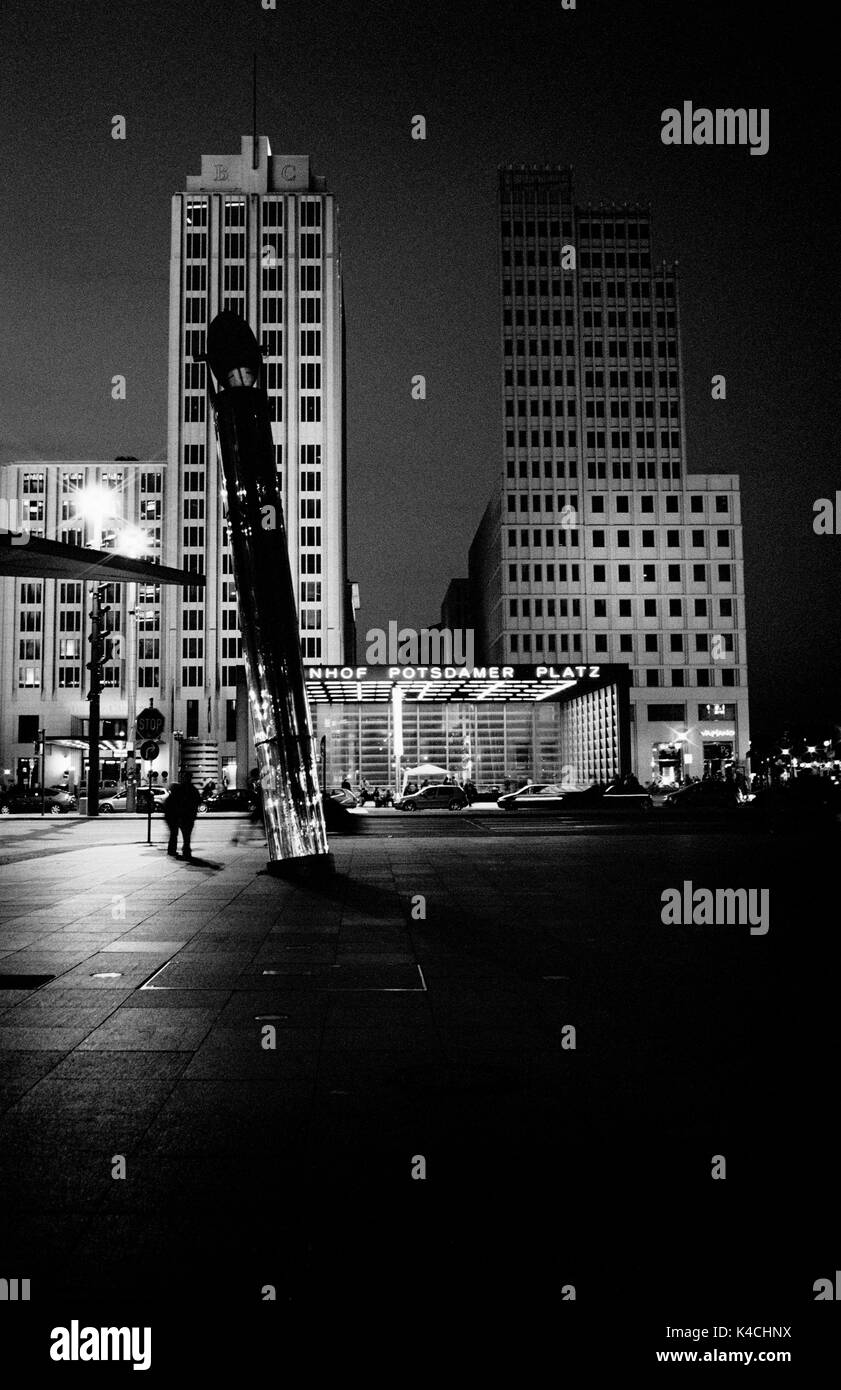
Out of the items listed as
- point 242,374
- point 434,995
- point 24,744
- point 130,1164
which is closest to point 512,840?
point 242,374

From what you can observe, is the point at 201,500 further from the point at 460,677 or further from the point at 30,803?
the point at 460,677

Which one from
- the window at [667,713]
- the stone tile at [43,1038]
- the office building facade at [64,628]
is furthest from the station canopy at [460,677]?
the office building facade at [64,628]

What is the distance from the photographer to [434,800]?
50.7m

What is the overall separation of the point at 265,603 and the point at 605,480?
271 feet

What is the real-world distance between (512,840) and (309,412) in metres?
88.4

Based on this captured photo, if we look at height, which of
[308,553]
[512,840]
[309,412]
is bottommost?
[512,840]

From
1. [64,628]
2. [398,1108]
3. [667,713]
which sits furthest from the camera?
[64,628]

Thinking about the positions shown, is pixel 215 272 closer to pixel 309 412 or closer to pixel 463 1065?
pixel 309 412

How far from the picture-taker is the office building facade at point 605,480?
90.6 m

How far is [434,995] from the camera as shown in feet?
24.8

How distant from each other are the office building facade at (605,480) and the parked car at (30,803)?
49.4 meters

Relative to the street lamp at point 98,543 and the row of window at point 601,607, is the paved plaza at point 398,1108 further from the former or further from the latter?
the row of window at point 601,607

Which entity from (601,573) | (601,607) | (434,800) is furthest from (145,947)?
(601,573)
